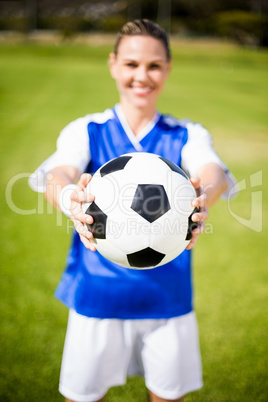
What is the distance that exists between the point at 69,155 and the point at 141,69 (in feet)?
1.65

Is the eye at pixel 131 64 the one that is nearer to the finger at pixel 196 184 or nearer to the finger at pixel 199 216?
the finger at pixel 196 184

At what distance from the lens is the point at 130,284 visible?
1.51 m

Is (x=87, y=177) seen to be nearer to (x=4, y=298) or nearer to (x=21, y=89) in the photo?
(x=4, y=298)

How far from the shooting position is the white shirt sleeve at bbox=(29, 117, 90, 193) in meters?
1.54

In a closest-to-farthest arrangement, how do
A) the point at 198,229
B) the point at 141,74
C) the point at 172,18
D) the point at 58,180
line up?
the point at 198,229
the point at 58,180
the point at 141,74
the point at 172,18

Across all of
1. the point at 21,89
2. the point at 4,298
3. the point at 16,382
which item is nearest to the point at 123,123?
the point at 16,382

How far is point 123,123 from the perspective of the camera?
164 cm

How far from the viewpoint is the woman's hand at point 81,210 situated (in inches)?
49.9

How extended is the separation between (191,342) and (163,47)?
134cm

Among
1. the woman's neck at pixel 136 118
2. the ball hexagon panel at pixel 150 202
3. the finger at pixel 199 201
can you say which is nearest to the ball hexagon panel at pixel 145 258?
the ball hexagon panel at pixel 150 202

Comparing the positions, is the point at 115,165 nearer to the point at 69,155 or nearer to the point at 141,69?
the point at 69,155

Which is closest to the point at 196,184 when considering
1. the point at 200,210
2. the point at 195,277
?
the point at 200,210

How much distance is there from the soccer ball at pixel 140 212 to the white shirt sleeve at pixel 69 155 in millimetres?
286

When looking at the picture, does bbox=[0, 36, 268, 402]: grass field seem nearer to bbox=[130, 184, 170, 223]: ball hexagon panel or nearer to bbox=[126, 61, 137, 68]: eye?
bbox=[130, 184, 170, 223]: ball hexagon panel
